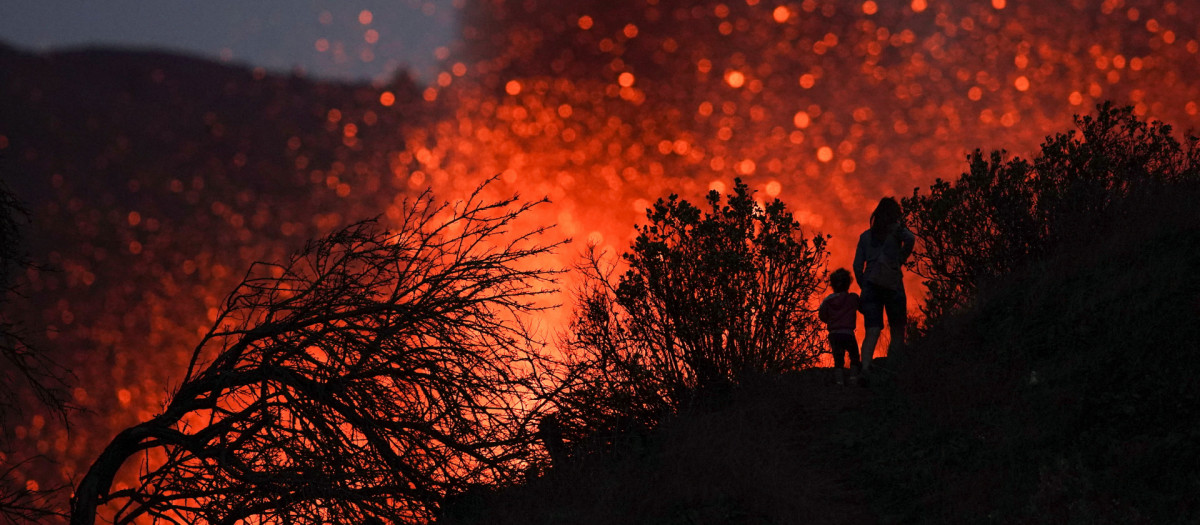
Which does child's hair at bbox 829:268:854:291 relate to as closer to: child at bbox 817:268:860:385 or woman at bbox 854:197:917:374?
child at bbox 817:268:860:385

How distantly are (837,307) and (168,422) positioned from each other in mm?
7248

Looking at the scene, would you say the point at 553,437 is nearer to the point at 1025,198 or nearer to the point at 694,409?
the point at 694,409

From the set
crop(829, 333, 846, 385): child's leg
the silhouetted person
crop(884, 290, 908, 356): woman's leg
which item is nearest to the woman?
crop(884, 290, 908, 356): woman's leg

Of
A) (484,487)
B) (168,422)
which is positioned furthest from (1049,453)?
(168,422)

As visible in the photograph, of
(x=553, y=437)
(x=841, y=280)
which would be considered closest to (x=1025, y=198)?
(x=841, y=280)

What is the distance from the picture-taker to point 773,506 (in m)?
8.05

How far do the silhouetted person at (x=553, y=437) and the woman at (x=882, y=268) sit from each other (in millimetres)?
3557

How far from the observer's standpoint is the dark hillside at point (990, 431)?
24.8 feet

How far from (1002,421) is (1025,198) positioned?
5.19 metres

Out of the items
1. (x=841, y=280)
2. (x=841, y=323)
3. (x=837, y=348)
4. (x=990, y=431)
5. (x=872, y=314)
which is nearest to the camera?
(x=990, y=431)

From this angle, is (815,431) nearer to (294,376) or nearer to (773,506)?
(773,506)

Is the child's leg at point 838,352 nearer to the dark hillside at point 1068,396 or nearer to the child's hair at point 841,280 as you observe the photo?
the child's hair at point 841,280

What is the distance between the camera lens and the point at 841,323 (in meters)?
10.6

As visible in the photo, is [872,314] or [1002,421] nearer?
[1002,421]
